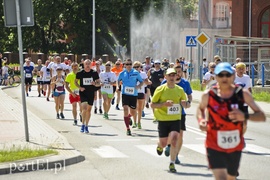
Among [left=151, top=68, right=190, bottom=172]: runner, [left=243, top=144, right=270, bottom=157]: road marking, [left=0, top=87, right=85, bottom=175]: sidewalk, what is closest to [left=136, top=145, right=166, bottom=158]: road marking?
[left=0, top=87, right=85, bottom=175]: sidewalk

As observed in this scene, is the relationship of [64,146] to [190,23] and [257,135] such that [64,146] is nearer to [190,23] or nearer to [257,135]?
[257,135]

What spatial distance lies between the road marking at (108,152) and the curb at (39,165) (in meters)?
1.38

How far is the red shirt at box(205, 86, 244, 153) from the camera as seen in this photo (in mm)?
8648

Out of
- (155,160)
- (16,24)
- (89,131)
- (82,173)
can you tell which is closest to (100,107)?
(89,131)

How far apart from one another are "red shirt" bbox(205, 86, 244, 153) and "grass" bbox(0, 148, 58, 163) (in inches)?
210

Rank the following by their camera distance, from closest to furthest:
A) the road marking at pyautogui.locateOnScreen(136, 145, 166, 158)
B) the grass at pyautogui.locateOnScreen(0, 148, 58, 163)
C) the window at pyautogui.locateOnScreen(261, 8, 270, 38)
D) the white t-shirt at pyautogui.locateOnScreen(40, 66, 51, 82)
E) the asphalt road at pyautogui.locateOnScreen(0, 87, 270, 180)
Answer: the asphalt road at pyautogui.locateOnScreen(0, 87, 270, 180)
the grass at pyautogui.locateOnScreen(0, 148, 58, 163)
the road marking at pyautogui.locateOnScreen(136, 145, 166, 158)
the white t-shirt at pyautogui.locateOnScreen(40, 66, 51, 82)
the window at pyautogui.locateOnScreen(261, 8, 270, 38)

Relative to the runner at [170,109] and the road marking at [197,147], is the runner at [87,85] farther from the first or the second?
the runner at [170,109]

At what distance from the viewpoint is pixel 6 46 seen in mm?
79125

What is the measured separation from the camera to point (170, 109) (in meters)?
13.0

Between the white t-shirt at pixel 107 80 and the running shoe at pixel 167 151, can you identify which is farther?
the white t-shirt at pixel 107 80

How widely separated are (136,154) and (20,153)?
8.06ft

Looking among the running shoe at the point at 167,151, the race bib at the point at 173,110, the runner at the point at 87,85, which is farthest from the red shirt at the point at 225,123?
the runner at the point at 87,85

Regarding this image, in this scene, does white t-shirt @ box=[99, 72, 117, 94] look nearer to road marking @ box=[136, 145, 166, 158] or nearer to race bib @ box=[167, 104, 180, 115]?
road marking @ box=[136, 145, 166, 158]

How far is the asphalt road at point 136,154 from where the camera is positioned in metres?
12.6
